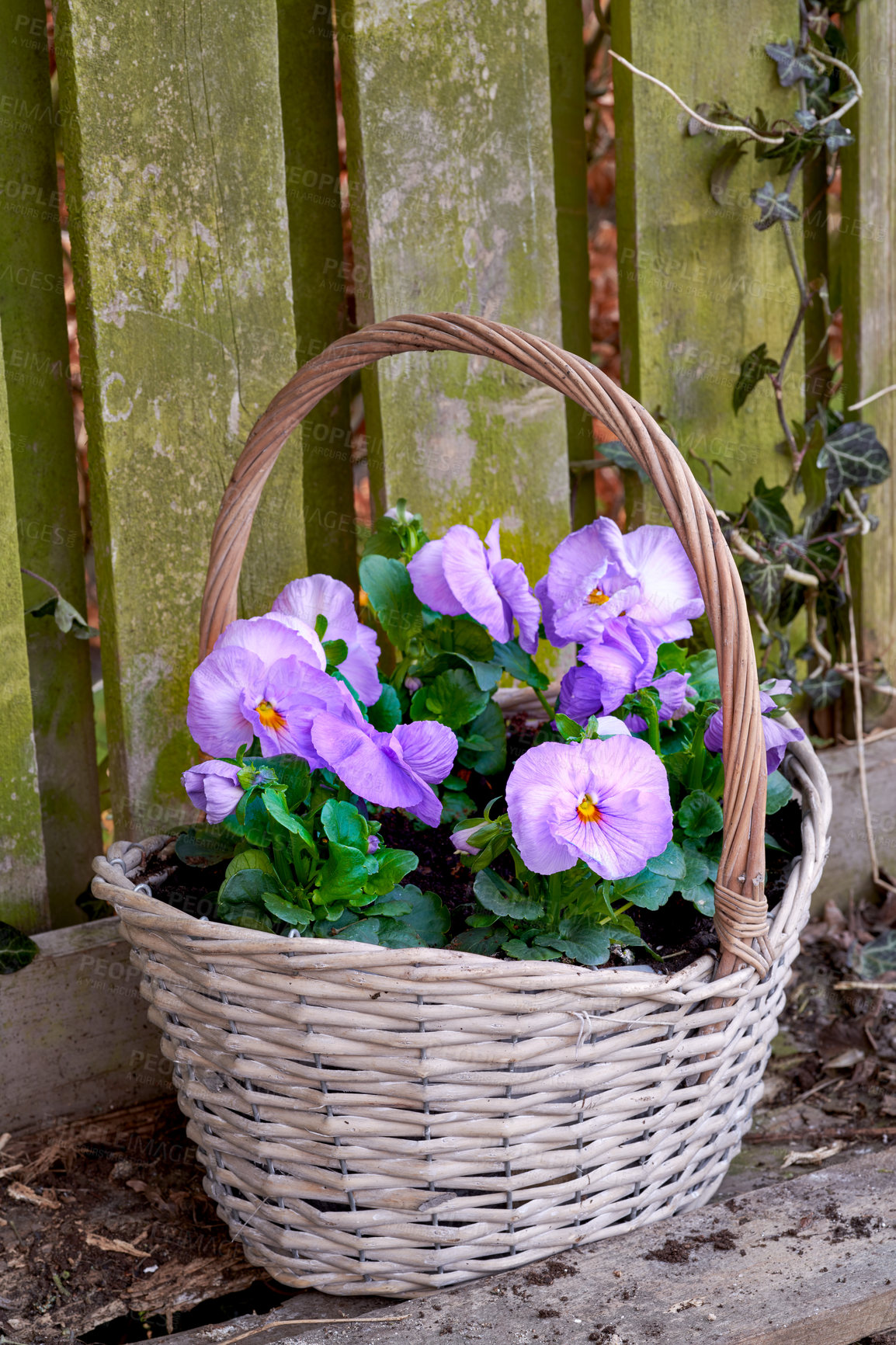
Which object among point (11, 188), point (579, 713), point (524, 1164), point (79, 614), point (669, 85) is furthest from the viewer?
point (669, 85)

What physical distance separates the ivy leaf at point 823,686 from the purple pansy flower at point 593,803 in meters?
0.97

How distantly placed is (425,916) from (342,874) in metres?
0.12

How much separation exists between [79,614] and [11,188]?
1.68ft

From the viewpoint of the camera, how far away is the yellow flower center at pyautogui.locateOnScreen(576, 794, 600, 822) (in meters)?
0.96

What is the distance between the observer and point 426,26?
57.4 inches

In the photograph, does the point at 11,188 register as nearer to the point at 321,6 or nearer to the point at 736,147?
the point at 321,6

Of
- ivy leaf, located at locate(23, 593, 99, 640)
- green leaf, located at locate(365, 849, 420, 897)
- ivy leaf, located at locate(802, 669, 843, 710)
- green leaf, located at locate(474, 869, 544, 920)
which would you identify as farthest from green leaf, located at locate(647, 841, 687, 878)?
ivy leaf, located at locate(802, 669, 843, 710)

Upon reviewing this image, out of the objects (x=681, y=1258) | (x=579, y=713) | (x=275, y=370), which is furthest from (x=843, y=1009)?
(x=275, y=370)

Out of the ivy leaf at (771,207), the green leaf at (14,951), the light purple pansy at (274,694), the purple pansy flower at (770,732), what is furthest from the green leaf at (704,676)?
the green leaf at (14,951)

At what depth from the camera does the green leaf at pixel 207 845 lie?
1137mm

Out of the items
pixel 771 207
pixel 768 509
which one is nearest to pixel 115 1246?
pixel 768 509

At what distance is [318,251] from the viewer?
1582mm

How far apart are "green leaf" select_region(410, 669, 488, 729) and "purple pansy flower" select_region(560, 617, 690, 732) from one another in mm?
98

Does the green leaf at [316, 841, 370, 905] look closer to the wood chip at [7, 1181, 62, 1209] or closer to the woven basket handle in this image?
the woven basket handle
